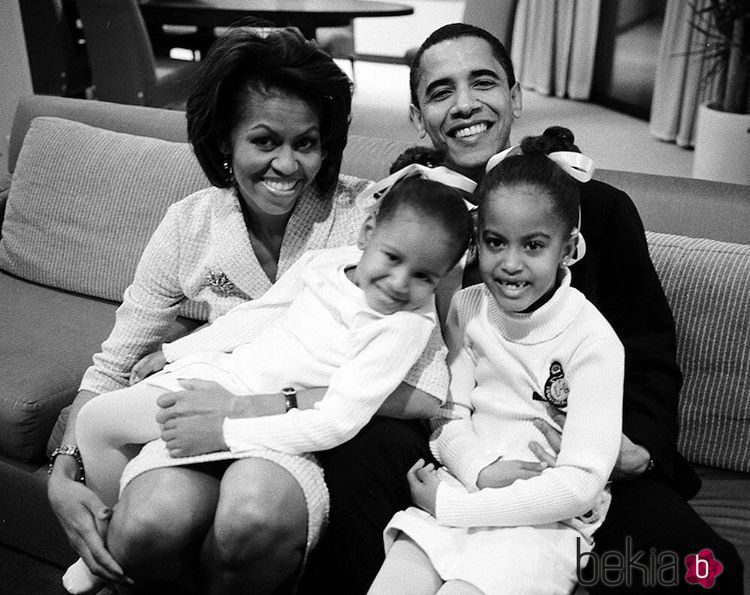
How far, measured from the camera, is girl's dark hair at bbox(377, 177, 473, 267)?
1.44m

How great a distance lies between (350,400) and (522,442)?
0.30 meters

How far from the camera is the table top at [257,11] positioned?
4.45 metres

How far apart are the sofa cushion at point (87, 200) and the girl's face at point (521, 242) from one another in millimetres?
1032

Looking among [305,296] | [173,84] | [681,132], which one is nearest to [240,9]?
[173,84]

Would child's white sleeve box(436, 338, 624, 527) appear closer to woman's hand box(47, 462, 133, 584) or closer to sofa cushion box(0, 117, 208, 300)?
woman's hand box(47, 462, 133, 584)

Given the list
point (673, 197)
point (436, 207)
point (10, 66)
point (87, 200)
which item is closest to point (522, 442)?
point (436, 207)

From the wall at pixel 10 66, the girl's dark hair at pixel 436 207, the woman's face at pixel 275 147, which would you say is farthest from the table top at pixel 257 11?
Result: the girl's dark hair at pixel 436 207

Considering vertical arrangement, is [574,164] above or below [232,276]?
above

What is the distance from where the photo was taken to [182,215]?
181 centimetres

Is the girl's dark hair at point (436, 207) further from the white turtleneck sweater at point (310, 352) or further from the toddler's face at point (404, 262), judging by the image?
the white turtleneck sweater at point (310, 352)

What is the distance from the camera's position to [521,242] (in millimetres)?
1400

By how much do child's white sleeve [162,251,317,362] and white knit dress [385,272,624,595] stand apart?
318 mm

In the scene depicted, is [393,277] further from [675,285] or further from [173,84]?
[173,84]

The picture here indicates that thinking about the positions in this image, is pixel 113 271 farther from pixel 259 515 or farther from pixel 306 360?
pixel 259 515
